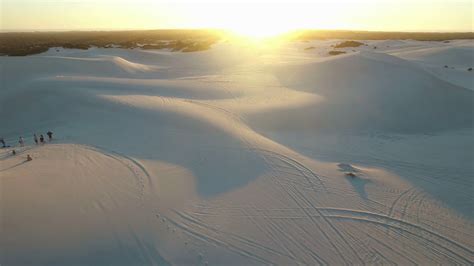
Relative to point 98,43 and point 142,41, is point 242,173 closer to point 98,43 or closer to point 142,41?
point 98,43

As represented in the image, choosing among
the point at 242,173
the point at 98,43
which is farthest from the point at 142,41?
Result: the point at 242,173

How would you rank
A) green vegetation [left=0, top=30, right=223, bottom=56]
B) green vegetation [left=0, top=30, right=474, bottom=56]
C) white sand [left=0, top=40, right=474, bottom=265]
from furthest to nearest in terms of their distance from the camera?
1. green vegetation [left=0, top=30, right=474, bottom=56]
2. green vegetation [left=0, top=30, right=223, bottom=56]
3. white sand [left=0, top=40, right=474, bottom=265]

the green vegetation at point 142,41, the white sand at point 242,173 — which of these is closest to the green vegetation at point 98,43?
the green vegetation at point 142,41

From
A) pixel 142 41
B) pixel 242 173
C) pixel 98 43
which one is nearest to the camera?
pixel 242 173

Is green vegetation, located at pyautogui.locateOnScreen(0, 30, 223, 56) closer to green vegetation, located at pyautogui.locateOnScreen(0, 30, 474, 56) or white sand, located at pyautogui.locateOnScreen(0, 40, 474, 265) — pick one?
green vegetation, located at pyautogui.locateOnScreen(0, 30, 474, 56)

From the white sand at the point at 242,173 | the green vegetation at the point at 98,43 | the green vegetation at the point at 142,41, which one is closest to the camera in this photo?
the white sand at the point at 242,173

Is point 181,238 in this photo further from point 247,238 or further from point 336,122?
point 336,122

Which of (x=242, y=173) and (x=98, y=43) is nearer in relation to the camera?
(x=242, y=173)

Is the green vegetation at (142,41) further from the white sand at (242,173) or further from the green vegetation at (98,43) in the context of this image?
the white sand at (242,173)

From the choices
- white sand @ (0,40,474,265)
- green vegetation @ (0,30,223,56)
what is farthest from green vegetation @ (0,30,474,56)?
white sand @ (0,40,474,265)

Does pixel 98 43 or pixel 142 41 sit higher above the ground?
pixel 142 41
